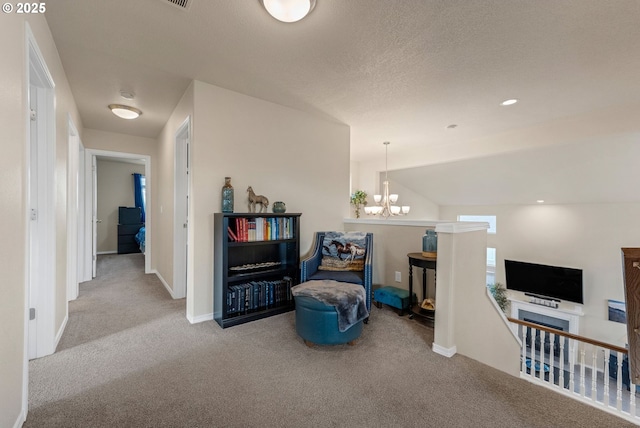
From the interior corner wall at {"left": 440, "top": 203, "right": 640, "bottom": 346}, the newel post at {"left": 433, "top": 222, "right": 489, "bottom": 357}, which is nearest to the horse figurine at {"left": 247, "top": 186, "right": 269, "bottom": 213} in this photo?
the newel post at {"left": 433, "top": 222, "right": 489, "bottom": 357}

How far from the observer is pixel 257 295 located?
2.94 m

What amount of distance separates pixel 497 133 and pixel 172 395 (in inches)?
216

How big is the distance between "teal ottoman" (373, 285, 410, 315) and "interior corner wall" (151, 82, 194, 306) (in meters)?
2.12

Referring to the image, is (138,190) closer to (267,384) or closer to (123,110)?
(123,110)

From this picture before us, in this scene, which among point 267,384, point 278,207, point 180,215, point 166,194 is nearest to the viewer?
point 267,384

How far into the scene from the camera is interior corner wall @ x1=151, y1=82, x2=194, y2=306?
3.17m

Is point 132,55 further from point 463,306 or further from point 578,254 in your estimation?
point 578,254

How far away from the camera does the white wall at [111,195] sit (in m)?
→ 6.91

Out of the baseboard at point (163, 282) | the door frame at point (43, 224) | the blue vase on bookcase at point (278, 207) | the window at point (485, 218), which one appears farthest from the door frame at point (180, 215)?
the window at point (485, 218)

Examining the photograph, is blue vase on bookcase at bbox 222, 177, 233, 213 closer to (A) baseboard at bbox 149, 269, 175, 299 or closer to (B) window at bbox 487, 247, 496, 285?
(A) baseboard at bbox 149, 269, 175, 299

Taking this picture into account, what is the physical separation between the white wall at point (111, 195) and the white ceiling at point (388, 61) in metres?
3.32

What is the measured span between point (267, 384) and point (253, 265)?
144 centimetres

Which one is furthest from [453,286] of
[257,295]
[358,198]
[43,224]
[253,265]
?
[358,198]

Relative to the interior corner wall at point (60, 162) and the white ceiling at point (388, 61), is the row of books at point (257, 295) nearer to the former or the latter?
the interior corner wall at point (60, 162)
